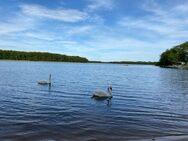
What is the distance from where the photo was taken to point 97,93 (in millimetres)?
34719

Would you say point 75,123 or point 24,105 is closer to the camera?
point 75,123

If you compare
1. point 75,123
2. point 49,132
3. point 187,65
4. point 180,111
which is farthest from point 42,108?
point 187,65

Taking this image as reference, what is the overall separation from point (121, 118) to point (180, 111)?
703 centimetres

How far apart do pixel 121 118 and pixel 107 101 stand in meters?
9.19

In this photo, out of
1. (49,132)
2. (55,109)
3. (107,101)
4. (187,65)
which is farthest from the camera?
(187,65)

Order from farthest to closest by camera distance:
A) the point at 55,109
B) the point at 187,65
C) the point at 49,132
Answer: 1. the point at 187,65
2. the point at 55,109
3. the point at 49,132

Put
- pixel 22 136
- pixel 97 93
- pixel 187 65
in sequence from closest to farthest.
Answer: pixel 22 136, pixel 97 93, pixel 187 65

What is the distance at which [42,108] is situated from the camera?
25844 mm

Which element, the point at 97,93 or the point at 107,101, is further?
the point at 97,93

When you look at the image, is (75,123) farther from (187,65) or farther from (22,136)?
(187,65)

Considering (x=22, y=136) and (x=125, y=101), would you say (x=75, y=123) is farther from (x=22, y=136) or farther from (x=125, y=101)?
(x=125, y=101)

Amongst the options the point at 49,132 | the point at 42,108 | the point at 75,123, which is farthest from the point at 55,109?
the point at 49,132

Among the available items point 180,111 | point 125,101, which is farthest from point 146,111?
point 125,101

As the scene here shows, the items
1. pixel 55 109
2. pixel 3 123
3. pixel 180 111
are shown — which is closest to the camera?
pixel 3 123
